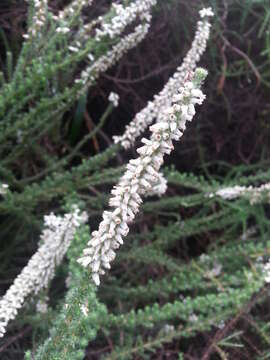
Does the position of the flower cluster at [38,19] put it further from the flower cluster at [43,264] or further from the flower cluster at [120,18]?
the flower cluster at [43,264]

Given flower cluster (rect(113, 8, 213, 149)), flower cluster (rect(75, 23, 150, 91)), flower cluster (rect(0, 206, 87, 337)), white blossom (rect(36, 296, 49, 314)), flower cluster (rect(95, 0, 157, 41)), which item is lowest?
white blossom (rect(36, 296, 49, 314))

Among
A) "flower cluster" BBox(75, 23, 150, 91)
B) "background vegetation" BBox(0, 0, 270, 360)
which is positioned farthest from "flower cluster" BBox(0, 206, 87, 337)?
"flower cluster" BBox(75, 23, 150, 91)

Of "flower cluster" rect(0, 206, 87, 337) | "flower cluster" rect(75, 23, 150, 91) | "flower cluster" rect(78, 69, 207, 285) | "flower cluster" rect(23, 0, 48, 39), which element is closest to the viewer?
"flower cluster" rect(78, 69, 207, 285)

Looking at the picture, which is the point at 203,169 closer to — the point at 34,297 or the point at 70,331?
the point at 34,297

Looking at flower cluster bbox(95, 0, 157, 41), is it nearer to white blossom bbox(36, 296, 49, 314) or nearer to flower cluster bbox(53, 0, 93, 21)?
flower cluster bbox(53, 0, 93, 21)

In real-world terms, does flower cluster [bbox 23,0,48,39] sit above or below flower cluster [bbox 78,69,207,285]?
above

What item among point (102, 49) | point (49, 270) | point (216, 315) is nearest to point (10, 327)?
point (49, 270)
